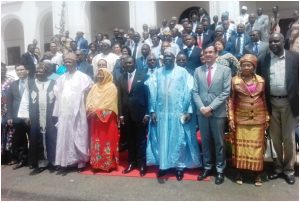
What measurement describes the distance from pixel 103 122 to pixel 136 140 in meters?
0.57

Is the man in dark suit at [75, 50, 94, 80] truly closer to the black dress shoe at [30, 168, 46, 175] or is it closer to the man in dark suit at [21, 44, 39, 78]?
the man in dark suit at [21, 44, 39, 78]

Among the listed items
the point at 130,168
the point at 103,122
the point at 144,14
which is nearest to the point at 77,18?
the point at 144,14

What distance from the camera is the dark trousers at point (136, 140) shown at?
18.1 feet

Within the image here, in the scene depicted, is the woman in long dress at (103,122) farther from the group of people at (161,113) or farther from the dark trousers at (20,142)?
the dark trousers at (20,142)

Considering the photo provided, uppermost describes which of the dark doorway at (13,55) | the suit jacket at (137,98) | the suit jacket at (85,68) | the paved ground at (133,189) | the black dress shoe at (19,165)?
the dark doorway at (13,55)

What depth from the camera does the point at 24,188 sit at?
531 cm

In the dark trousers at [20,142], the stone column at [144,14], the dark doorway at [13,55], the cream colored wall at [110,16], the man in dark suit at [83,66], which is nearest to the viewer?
the dark trousers at [20,142]

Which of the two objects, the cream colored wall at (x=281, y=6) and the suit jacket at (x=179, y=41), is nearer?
the suit jacket at (x=179, y=41)

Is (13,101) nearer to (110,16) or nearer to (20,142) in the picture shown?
(20,142)

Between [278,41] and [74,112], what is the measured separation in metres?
3.14

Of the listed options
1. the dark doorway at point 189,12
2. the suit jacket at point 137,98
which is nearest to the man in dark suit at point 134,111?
the suit jacket at point 137,98

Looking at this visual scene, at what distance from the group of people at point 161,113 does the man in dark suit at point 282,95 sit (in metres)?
0.01

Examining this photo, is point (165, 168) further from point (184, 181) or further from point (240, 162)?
point (240, 162)

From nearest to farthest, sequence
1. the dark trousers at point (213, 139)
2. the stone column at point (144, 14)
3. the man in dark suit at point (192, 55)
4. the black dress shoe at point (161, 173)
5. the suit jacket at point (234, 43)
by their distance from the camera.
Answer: the dark trousers at point (213, 139) → the black dress shoe at point (161, 173) → the man in dark suit at point (192, 55) → the suit jacket at point (234, 43) → the stone column at point (144, 14)
